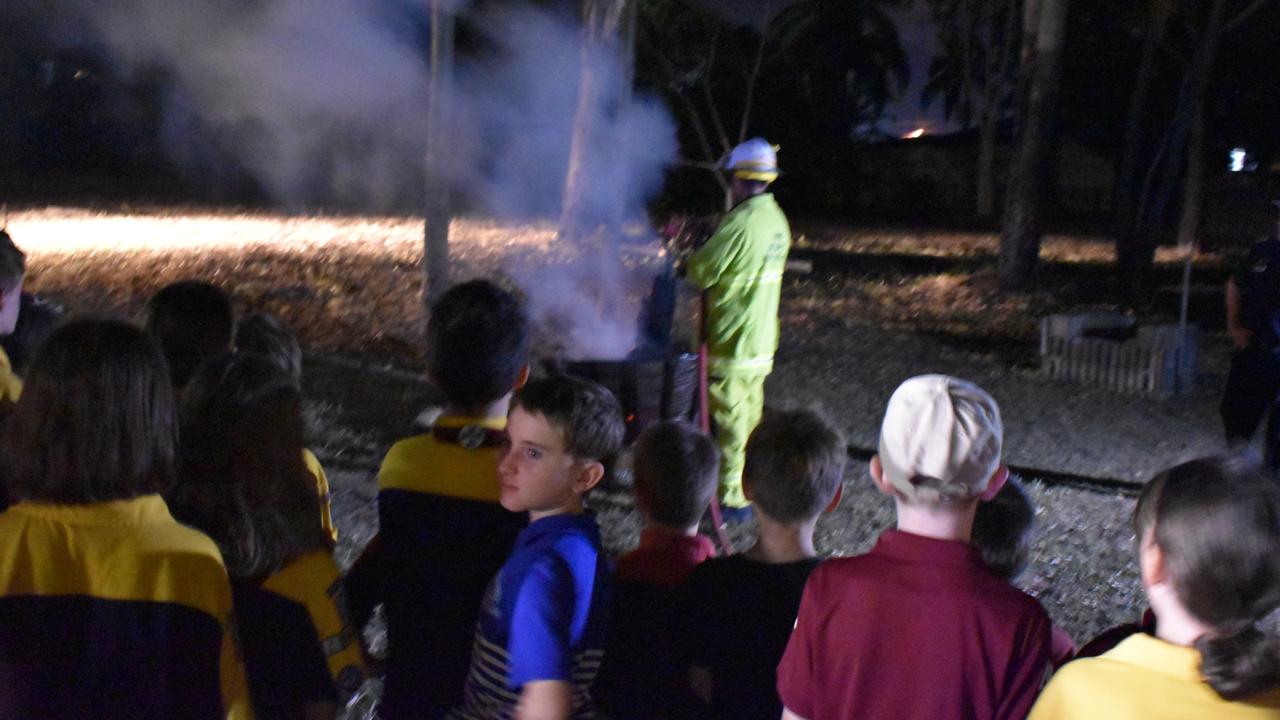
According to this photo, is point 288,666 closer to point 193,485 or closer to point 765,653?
point 193,485

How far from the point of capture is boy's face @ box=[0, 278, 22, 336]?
135 inches

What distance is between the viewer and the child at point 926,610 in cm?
207

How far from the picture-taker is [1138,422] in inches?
349

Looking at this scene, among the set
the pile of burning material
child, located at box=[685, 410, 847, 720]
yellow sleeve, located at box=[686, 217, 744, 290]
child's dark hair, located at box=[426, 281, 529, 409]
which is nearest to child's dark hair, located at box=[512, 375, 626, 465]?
child's dark hair, located at box=[426, 281, 529, 409]

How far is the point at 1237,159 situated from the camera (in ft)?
110

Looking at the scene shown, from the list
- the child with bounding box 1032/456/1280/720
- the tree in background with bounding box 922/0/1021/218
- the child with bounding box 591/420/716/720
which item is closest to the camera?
the child with bounding box 1032/456/1280/720

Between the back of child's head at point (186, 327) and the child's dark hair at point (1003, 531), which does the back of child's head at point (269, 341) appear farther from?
the child's dark hair at point (1003, 531)

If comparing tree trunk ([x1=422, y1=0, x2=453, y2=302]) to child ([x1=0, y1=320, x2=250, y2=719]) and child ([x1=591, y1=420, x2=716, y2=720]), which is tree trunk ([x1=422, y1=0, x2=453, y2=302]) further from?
child ([x1=0, y1=320, x2=250, y2=719])

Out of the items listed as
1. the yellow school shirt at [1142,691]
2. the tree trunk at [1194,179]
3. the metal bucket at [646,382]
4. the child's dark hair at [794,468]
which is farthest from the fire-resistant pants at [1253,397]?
the tree trunk at [1194,179]

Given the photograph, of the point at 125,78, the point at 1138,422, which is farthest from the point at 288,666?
the point at 125,78

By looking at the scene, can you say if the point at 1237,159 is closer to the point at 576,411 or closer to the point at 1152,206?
the point at 1152,206

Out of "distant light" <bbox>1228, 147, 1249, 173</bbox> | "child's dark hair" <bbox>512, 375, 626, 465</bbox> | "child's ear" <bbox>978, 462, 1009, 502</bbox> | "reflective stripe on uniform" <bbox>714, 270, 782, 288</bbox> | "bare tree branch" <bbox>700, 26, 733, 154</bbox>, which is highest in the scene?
"bare tree branch" <bbox>700, 26, 733, 154</bbox>

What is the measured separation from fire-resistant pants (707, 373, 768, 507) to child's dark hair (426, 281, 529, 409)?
10.2 feet

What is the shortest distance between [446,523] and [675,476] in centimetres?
65
